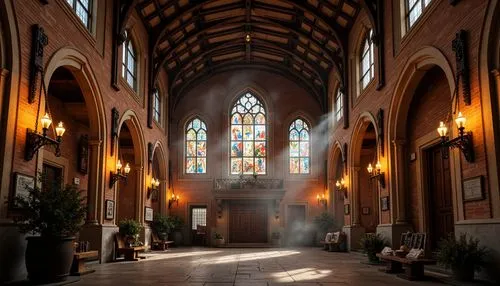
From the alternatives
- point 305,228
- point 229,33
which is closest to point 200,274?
point 229,33

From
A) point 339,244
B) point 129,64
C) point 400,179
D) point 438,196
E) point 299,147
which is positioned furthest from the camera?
point 299,147

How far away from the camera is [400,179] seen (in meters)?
13.3

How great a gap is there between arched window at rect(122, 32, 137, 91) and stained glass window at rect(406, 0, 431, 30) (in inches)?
356

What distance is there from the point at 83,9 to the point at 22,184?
579 centimetres

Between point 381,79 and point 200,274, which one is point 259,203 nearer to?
point 381,79

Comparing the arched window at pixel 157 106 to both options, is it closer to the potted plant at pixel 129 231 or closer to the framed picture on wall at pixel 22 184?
the potted plant at pixel 129 231

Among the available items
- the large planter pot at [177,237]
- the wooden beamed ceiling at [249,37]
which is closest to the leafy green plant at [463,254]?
the wooden beamed ceiling at [249,37]

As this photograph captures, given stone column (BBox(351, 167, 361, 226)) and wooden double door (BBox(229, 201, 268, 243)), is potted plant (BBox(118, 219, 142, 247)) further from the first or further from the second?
wooden double door (BBox(229, 201, 268, 243))

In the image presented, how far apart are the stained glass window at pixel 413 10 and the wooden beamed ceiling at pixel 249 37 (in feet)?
13.4

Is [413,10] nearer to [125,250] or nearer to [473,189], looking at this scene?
[473,189]

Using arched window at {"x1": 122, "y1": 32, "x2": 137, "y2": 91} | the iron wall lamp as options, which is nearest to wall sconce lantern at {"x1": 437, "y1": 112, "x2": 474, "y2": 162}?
the iron wall lamp

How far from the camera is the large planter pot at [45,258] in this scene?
7996mm

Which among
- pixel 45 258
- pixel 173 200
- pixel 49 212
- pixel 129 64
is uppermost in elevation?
pixel 129 64

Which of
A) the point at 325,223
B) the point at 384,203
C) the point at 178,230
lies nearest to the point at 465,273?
the point at 384,203
